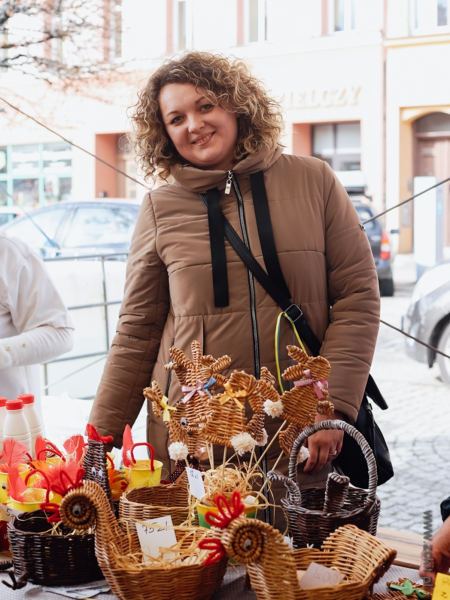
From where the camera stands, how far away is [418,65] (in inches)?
394

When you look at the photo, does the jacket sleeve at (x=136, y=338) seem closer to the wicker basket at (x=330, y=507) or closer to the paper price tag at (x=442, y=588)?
the wicker basket at (x=330, y=507)

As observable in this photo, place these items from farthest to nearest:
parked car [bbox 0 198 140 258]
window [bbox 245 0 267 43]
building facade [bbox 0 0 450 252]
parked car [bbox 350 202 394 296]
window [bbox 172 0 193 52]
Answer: building facade [bbox 0 0 450 252] → window [bbox 245 0 267 43] → parked car [bbox 350 202 394 296] → window [bbox 172 0 193 52] → parked car [bbox 0 198 140 258]

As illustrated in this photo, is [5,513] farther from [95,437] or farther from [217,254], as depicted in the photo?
[217,254]

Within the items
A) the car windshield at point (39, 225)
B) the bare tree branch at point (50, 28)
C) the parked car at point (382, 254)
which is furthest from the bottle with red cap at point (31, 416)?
the parked car at point (382, 254)

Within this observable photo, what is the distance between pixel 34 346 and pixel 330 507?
36.6 inches

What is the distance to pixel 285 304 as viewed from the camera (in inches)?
56.4

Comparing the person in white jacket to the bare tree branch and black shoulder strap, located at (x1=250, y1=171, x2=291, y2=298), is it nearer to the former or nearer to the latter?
black shoulder strap, located at (x1=250, y1=171, x2=291, y2=298)

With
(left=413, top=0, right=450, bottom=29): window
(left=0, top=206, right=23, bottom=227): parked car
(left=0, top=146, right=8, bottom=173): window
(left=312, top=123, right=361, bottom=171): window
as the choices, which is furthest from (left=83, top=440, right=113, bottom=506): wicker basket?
(left=0, top=146, right=8, bottom=173): window

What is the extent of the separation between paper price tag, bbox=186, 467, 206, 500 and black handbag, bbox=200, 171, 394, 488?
413 millimetres

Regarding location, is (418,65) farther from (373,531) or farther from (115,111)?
(373,531)

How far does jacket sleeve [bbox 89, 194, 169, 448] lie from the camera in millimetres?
1557

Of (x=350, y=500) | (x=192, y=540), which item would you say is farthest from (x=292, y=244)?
(x=192, y=540)

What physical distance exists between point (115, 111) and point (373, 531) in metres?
12.5

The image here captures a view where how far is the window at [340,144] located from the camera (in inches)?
459
